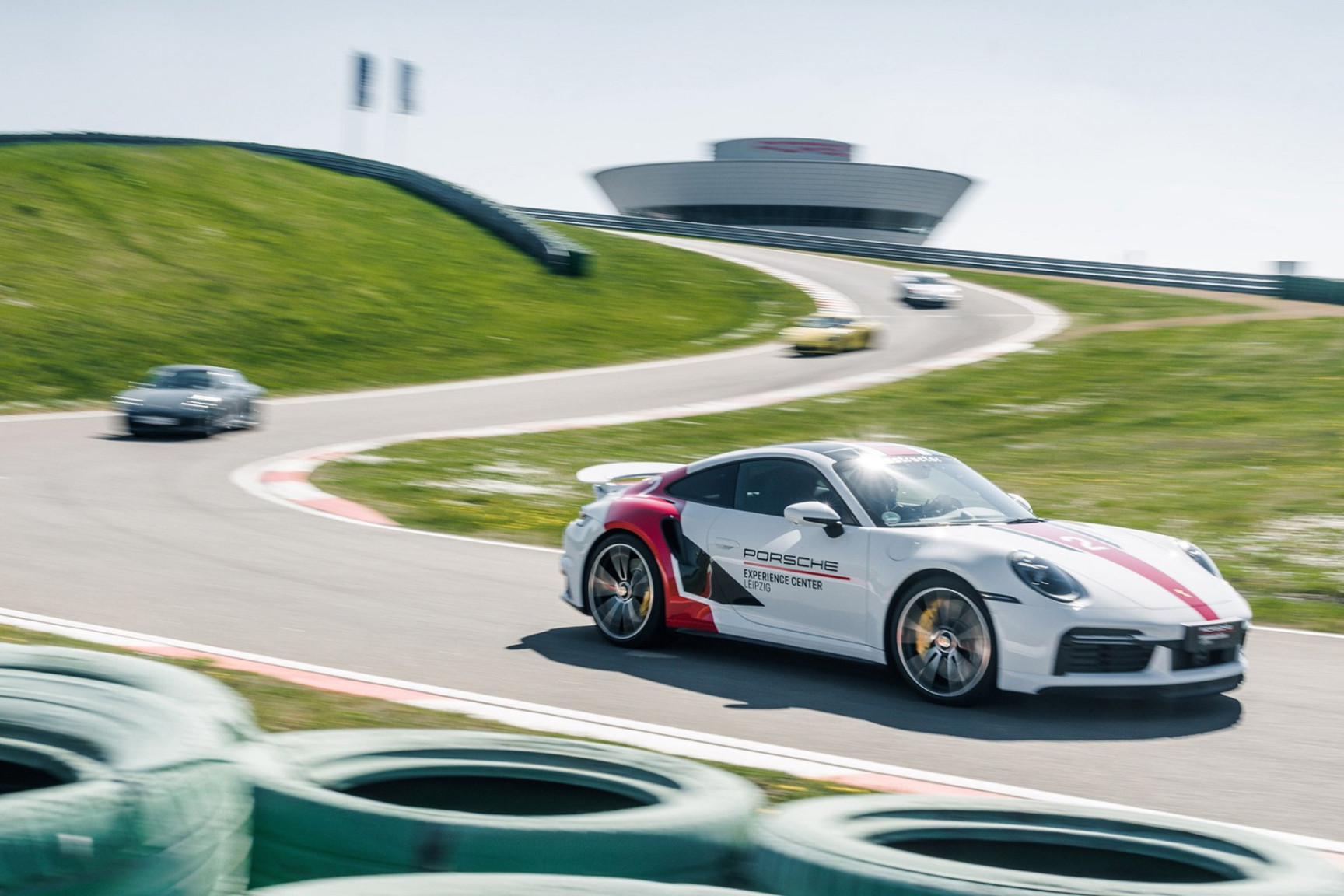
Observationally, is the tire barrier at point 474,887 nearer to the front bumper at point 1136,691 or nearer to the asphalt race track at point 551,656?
the asphalt race track at point 551,656

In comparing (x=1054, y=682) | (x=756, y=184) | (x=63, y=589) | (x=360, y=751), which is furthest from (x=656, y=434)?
(x=756, y=184)

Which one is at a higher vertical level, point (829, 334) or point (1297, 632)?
point (829, 334)

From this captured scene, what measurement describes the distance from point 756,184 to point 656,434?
90.2 meters

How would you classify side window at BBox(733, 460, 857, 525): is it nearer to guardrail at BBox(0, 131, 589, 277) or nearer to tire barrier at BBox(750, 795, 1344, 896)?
tire barrier at BBox(750, 795, 1344, 896)

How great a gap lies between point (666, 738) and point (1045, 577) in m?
2.07

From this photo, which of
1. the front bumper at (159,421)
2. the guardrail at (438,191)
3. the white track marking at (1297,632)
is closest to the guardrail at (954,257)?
the guardrail at (438,191)

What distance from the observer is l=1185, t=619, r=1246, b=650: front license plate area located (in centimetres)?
664

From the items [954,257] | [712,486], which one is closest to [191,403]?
[712,486]

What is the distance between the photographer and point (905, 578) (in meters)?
7.06

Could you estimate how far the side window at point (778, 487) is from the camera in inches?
303

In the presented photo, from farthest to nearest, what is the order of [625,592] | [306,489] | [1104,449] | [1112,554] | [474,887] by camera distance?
1. [1104,449]
2. [306,489]
3. [625,592]
4. [1112,554]
5. [474,887]

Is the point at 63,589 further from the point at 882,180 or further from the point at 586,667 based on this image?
the point at 882,180

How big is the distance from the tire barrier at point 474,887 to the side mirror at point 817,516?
14.6 feet

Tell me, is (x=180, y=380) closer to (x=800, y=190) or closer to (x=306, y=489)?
(x=306, y=489)
